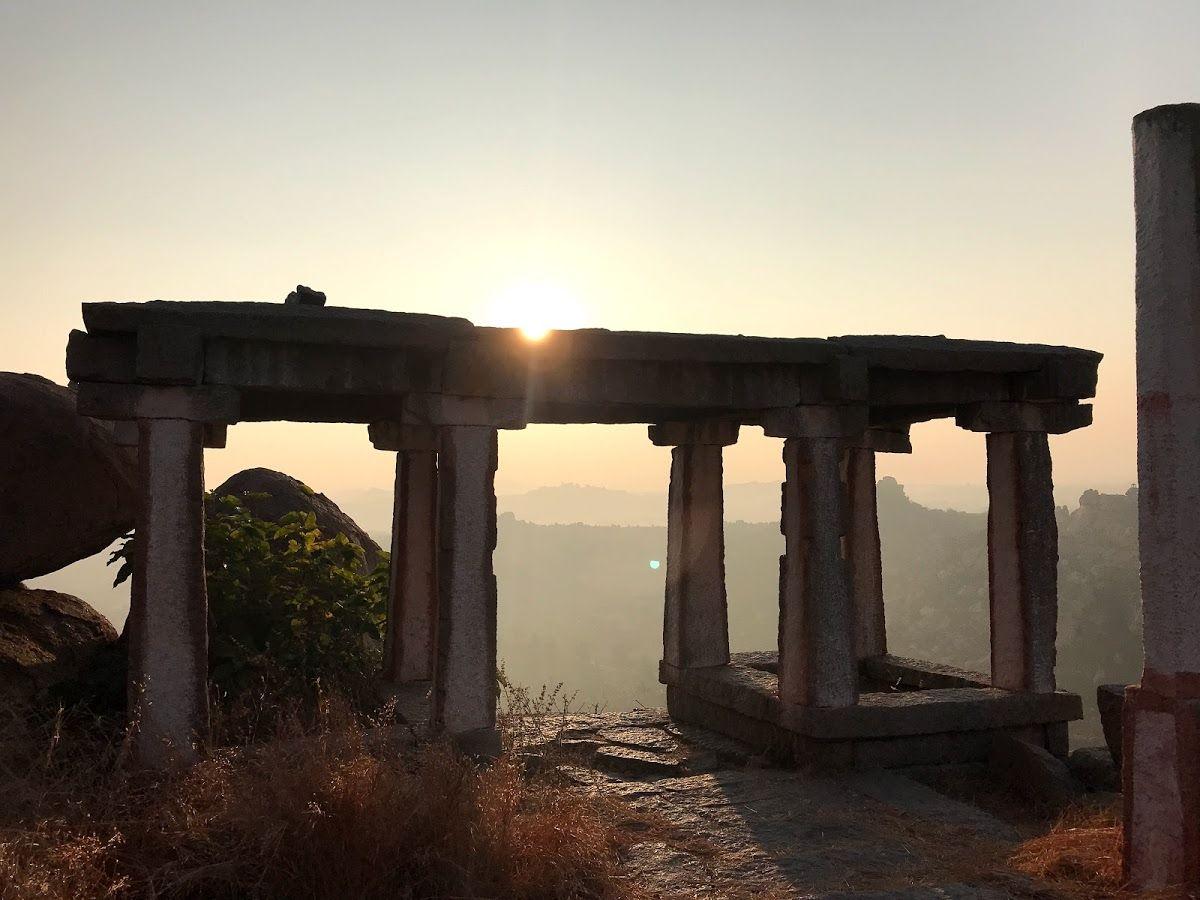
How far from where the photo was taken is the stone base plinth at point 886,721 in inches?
343

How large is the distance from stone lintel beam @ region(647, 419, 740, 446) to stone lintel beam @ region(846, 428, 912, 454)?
1739 millimetres

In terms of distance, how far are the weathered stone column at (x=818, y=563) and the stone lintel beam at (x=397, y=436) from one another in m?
3.74

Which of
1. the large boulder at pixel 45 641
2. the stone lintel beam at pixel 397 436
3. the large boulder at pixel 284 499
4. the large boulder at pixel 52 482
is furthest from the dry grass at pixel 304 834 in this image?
the large boulder at pixel 284 499

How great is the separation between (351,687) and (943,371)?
6066 mm

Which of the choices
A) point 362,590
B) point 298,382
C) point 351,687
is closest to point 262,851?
point 298,382

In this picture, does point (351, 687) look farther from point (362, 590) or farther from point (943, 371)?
point (943, 371)

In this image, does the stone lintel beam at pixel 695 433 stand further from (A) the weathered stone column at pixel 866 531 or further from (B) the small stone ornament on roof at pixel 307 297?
(B) the small stone ornament on roof at pixel 307 297

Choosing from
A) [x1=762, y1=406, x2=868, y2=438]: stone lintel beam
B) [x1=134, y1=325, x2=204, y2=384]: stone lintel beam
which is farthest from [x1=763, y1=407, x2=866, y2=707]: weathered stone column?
[x1=134, y1=325, x2=204, y2=384]: stone lintel beam

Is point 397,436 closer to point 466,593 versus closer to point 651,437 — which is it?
point 651,437

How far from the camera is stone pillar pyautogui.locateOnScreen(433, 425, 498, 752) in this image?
788 cm

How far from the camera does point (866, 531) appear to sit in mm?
11656

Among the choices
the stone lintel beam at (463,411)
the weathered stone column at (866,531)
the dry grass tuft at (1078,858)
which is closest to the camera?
the dry grass tuft at (1078,858)

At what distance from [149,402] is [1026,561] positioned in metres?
7.33

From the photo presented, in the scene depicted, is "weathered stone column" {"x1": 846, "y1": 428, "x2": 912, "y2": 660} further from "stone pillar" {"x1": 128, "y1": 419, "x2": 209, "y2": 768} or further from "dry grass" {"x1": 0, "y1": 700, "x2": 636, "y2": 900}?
"stone pillar" {"x1": 128, "y1": 419, "x2": 209, "y2": 768}
